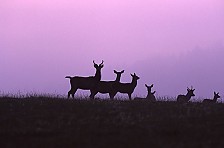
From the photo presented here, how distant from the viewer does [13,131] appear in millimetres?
15438

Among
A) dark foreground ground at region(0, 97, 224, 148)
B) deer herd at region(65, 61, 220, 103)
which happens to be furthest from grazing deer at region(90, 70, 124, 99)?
dark foreground ground at region(0, 97, 224, 148)

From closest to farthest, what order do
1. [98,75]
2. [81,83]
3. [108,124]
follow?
[108,124] → [81,83] → [98,75]

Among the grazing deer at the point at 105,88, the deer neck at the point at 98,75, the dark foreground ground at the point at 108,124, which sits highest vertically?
the deer neck at the point at 98,75

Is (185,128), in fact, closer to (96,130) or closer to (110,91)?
(96,130)

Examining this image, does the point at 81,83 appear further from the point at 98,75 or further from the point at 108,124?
the point at 108,124

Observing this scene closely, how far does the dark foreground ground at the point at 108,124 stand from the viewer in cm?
1430

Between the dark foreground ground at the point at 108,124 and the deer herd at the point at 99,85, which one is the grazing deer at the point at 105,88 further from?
the dark foreground ground at the point at 108,124

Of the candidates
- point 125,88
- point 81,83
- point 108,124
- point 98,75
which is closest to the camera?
point 108,124

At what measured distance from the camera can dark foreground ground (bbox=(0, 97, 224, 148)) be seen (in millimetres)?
14305

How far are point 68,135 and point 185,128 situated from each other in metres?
3.82

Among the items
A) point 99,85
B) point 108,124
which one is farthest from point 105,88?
point 108,124

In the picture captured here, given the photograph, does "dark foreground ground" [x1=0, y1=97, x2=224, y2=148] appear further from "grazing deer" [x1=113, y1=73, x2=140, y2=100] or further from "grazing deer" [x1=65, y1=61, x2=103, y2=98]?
"grazing deer" [x1=113, y1=73, x2=140, y2=100]

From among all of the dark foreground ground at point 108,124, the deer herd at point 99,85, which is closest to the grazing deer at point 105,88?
the deer herd at point 99,85

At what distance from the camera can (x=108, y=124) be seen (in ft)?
54.0
